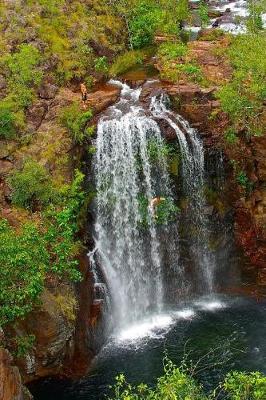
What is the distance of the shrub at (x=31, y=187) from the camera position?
1905 cm

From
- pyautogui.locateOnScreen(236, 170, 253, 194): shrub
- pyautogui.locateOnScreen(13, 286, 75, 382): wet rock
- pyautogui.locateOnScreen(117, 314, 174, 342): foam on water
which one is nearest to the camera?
pyautogui.locateOnScreen(13, 286, 75, 382): wet rock

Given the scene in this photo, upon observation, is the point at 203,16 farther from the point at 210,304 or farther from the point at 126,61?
the point at 210,304

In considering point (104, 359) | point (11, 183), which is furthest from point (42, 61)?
point (104, 359)

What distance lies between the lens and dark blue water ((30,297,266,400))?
57.6 feet

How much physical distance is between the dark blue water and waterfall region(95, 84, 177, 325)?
1.34m

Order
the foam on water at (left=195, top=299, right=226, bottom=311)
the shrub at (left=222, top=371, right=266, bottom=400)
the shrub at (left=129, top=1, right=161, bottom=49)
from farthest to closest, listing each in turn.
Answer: the shrub at (left=129, top=1, right=161, bottom=49) < the foam on water at (left=195, top=299, right=226, bottom=311) < the shrub at (left=222, top=371, right=266, bottom=400)

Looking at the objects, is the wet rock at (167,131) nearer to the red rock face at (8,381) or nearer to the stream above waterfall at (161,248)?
the stream above waterfall at (161,248)

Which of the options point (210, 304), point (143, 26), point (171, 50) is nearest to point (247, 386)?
point (210, 304)

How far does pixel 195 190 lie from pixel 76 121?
5776 millimetres

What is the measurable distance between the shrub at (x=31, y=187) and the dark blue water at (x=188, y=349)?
591 cm

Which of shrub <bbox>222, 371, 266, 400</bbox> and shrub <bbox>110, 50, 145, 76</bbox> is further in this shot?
shrub <bbox>110, 50, 145, 76</bbox>

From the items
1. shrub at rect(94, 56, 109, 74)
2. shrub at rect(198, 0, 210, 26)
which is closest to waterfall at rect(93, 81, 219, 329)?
shrub at rect(94, 56, 109, 74)

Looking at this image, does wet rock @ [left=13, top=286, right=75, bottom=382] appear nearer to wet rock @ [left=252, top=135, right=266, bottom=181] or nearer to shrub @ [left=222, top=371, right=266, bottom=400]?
shrub @ [left=222, top=371, right=266, bottom=400]

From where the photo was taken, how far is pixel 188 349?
18.9 metres
